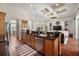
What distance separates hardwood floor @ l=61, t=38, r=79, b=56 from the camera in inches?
80.4

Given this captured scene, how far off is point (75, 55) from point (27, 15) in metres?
1.15

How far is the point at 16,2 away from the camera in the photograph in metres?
2.10

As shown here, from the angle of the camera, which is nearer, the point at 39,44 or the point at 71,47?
the point at 71,47

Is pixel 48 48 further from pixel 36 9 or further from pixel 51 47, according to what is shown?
pixel 36 9

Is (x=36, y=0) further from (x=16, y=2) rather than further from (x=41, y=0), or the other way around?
(x=16, y=2)

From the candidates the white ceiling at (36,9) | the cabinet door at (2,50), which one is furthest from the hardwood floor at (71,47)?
the cabinet door at (2,50)

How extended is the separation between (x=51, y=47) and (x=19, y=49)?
1.93 feet

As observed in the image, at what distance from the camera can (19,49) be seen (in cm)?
212

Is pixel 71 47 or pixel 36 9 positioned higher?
pixel 36 9

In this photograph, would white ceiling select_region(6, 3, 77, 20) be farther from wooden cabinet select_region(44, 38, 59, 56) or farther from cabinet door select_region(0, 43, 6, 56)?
cabinet door select_region(0, 43, 6, 56)

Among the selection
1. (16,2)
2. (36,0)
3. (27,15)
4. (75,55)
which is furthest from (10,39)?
(75,55)

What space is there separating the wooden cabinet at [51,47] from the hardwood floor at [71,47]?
0.12 m

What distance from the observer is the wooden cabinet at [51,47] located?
208 cm

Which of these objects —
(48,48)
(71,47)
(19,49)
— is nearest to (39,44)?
(48,48)
